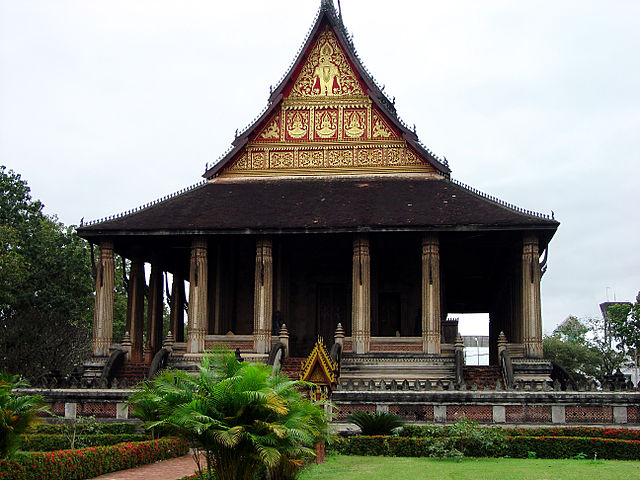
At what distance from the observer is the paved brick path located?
14370 mm

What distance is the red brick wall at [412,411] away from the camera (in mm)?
21203

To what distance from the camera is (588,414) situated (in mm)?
21000

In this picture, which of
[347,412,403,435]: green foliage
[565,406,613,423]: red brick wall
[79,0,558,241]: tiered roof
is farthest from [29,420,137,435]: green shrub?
[565,406,613,423]: red brick wall

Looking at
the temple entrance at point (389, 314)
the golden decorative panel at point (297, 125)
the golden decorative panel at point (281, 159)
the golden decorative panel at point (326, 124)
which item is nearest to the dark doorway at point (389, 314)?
the temple entrance at point (389, 314)

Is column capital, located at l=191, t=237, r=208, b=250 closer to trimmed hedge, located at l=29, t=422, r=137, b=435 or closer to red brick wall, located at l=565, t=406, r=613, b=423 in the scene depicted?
trimmed hedge, located at l=29, t=422, r=137, b=435

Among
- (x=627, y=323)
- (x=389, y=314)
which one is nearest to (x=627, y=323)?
(x=627, y=323)

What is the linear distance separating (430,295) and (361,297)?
2092mm

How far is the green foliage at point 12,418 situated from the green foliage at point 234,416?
2006 mm

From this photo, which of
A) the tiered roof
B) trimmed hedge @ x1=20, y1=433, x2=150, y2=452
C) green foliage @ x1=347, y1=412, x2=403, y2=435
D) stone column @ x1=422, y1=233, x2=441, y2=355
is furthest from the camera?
the tiered roof

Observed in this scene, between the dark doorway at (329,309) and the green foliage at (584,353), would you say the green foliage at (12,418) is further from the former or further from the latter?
the green foliage at (584,353)

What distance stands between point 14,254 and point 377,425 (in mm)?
23297

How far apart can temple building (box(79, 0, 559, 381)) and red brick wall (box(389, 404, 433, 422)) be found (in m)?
4.43

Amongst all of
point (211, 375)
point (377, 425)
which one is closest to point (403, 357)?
point (377, 425)

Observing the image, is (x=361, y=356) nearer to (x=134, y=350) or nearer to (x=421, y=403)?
(x=421, y=403)
